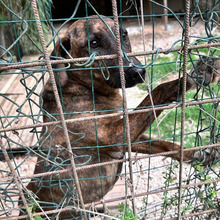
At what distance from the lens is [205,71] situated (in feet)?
5.80

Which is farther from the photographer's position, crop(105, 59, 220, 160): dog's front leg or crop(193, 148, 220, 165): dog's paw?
crop(193, 148, 220, 165): dog's paw

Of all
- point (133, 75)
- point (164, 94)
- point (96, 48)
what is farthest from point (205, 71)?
point (96, 48)

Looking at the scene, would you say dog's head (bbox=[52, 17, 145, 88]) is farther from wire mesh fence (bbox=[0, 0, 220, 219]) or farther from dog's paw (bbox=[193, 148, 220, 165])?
dog's paw (bbox=[193, 148, 220, 165])

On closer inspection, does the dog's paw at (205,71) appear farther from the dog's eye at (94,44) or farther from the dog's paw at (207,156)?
the dog's eye at (94,44)

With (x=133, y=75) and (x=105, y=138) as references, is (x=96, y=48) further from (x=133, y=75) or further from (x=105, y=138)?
(x=105, y=138)

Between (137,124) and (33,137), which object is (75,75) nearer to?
(137,124)

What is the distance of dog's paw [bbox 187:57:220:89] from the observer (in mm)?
1737

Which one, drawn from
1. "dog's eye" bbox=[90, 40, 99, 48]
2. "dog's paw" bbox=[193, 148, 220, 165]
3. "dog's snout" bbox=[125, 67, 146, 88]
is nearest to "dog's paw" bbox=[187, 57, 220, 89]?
"dog's snout" bbox=[125, 67, 146, 88]

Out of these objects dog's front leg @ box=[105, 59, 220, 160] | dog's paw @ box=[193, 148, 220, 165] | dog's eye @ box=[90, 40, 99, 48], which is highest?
dog's eye @ box=[90, 40, 99, 48]

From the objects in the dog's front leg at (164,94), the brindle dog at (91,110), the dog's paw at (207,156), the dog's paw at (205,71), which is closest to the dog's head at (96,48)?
the brindle dog at (91,110)

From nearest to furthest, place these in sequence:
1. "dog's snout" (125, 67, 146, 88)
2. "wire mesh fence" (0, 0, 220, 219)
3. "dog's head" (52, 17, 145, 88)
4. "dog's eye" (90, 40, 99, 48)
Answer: "wire mesh fence" (0, 0, 220, 219)
"dog's snout" (125, 67, 146, 88)
"dog's head" (52, 17, 145, 88)
"dog's eye" (90, 40, 99, 48)

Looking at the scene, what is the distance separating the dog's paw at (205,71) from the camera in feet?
5.70

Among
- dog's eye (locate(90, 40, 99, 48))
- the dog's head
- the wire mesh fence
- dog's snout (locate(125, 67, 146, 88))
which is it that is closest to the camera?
the wire mesh fence

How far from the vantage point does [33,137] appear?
13.9 ft
